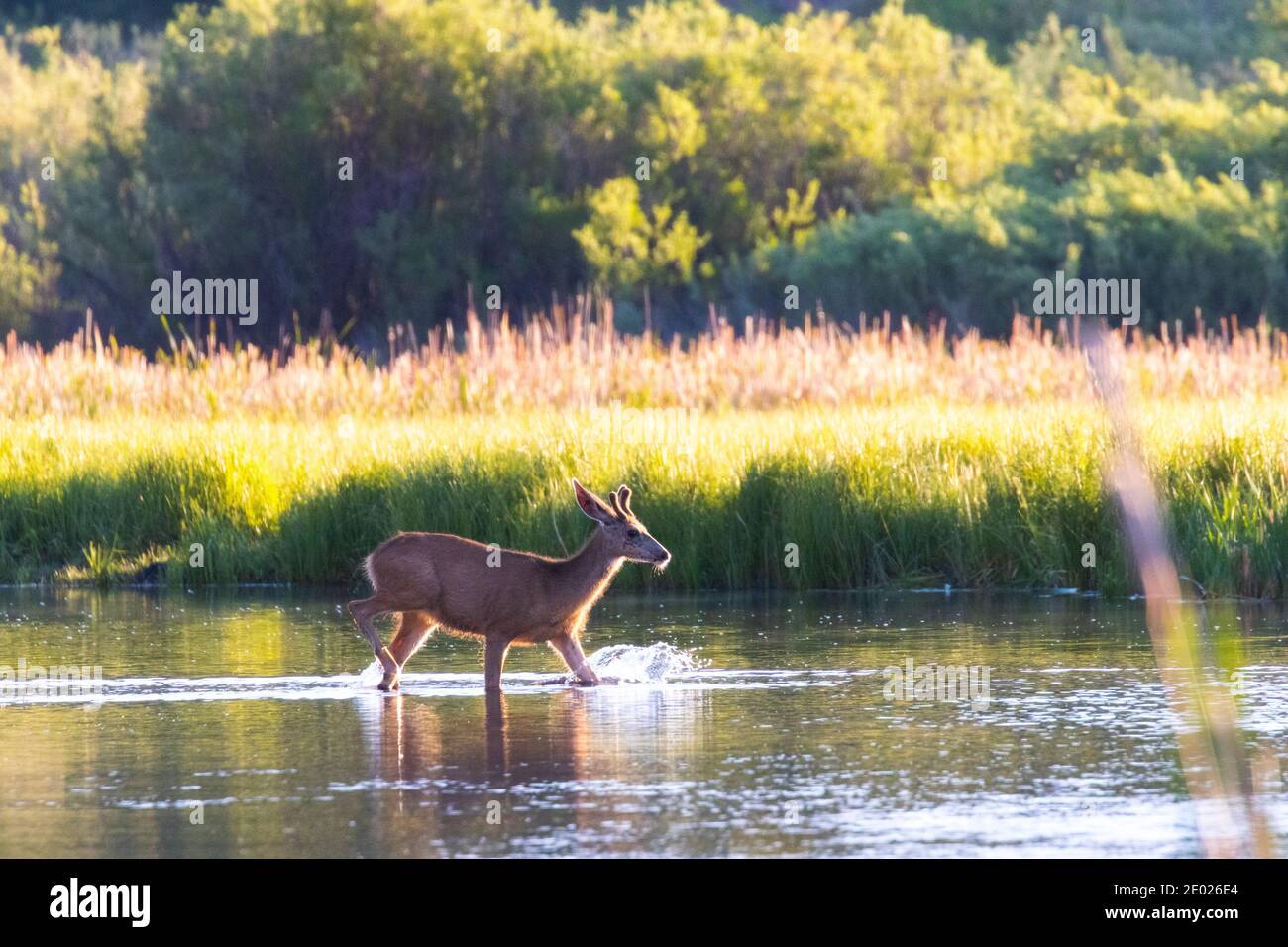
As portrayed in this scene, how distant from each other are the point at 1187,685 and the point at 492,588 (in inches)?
128

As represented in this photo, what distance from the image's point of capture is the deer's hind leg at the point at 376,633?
11094mm

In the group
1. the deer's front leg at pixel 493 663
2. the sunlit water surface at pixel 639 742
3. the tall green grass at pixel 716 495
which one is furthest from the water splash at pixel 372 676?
the tall green grass at pixel 716 495

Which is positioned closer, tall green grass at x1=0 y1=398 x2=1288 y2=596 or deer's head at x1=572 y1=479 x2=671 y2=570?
deer's head at x1=572 y1=479 x2=671 y2=570

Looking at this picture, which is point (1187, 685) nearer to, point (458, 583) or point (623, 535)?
point (623, 535)

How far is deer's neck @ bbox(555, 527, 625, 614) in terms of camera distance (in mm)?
11047

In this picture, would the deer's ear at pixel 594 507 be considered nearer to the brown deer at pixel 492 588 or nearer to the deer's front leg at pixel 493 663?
the brown deer at pixel 492 588

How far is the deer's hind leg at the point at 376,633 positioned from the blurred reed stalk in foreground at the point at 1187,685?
3.62m

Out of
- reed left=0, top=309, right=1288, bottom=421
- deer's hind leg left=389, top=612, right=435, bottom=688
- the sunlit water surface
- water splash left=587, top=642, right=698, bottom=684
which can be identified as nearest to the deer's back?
deer's hind leg left=389, top=612, right=435, bottom=688

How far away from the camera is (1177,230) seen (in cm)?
3438

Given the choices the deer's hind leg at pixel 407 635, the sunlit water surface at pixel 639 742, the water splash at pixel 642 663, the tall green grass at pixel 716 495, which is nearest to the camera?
the sunlit water surface at pixel 639 742

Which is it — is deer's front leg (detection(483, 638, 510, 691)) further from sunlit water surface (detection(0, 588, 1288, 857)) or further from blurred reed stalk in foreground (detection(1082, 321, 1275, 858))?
blurred reed stalk in foreground (detection(1082, 321, 1275, 858))
